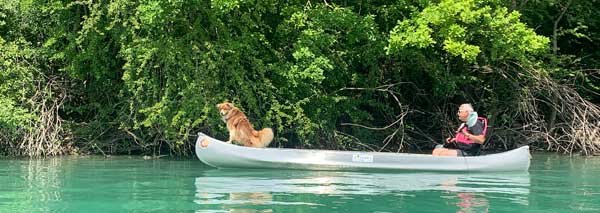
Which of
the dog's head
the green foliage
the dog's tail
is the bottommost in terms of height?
the dog's tail

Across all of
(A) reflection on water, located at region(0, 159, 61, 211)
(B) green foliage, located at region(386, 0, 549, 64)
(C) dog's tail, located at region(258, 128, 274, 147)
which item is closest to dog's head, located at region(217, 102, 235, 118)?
(C) dog's tail, located at region(258, 128, 274, 147)

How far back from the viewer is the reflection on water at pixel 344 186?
29.1 ft

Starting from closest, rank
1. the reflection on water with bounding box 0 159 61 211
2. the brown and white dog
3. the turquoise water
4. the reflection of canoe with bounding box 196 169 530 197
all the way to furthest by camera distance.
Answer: the turquoise water
the reflection on water with bounding box 0 159 61 211
the reflection of canoe with bounding box 196 169 530 197
the brown and white dog

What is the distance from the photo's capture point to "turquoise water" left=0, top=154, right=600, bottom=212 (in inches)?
331

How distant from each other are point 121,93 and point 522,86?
826 cm

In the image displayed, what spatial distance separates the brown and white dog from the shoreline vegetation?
1.01 m

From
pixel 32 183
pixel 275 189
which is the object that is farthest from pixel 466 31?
pixel 32 183

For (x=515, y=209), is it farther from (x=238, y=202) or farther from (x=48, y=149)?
(x=48, y=149)

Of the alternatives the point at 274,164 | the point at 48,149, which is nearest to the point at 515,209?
the point at 274,164

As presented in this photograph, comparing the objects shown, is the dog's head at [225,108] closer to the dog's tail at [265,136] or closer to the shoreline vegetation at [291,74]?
the dog's tail at [265,136]

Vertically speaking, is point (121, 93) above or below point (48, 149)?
above

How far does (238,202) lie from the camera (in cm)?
858

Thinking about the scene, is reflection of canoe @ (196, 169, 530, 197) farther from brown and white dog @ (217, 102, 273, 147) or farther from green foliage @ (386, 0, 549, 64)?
green foliage @ (386, 0, 549, 64)

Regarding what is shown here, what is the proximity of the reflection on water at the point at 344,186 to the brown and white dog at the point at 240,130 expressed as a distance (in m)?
0.57
